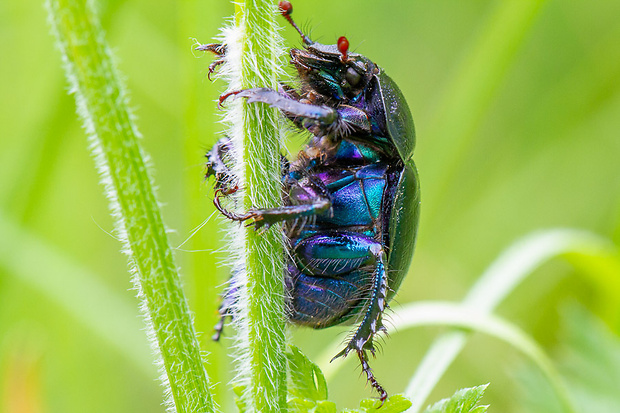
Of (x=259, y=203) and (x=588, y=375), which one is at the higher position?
(x=259, y=203)

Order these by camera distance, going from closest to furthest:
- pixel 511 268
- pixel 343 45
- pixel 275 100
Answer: pixel 275 100, pixel 343 45, pixel 511 268

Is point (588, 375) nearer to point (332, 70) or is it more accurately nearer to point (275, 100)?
point (332, 70)

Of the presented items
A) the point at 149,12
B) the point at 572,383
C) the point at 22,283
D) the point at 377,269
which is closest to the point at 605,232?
the point at 572,383

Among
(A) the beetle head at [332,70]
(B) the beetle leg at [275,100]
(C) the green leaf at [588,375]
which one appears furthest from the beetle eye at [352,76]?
(C) the green leaf at [588,375]

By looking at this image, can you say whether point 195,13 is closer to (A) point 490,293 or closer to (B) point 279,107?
(B) point 279,107

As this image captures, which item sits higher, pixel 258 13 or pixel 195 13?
pixel 258 13

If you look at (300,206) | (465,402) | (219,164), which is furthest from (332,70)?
(465,402)

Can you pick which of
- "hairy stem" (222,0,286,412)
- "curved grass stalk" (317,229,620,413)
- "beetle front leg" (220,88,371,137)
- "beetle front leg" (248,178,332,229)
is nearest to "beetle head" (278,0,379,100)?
"beetle front leg" (220,88,371,137)
